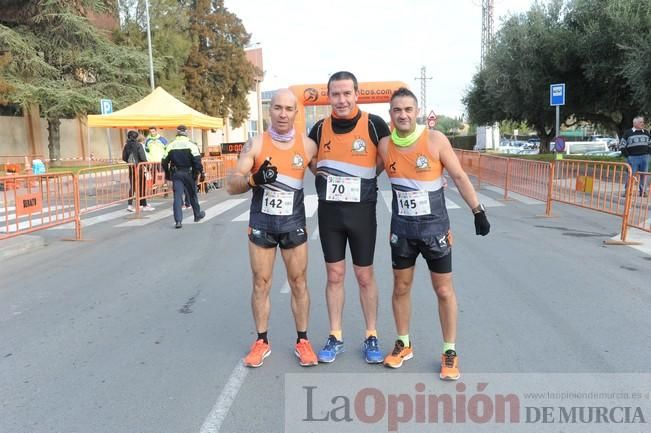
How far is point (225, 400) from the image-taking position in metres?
3.21

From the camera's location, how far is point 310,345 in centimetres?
383

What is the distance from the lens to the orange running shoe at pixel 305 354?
3654 millimetres

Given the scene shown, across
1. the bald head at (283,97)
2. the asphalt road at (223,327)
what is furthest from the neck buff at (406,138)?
the asphalt road at (223,327)

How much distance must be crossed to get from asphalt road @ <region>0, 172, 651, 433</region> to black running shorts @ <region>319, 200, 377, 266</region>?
31.2 inches

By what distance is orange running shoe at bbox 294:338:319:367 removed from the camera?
365 centimetres

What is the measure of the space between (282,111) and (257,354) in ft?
5.70

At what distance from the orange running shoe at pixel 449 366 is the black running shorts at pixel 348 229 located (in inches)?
31.9

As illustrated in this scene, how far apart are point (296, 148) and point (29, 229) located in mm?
6207

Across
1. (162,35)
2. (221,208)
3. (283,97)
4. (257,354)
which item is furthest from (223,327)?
(162,35)

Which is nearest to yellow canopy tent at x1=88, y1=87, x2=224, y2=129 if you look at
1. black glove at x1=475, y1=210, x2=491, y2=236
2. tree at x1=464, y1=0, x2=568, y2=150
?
black glove at x1=475, y1=210, x2=491, y2=236

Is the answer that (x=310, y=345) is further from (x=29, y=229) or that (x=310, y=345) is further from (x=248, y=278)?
(x=29, y=229)

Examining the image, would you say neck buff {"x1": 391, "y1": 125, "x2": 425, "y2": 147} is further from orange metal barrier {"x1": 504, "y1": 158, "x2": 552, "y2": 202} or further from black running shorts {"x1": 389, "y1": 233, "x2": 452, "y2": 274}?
orange metal barrier {"x1": 504, "y1": 158, "x2": 552, "y2": 202}

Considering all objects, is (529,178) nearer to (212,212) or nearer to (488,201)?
(488,201)

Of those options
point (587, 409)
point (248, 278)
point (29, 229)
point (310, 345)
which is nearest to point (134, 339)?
point (310, 345)
